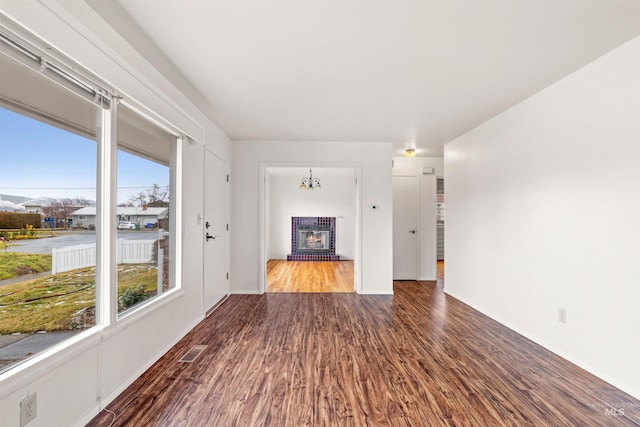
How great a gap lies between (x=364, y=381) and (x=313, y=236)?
5.81 m

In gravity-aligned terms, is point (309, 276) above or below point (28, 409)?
below

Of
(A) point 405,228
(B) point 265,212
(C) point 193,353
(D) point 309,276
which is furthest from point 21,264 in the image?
(A) point 405,228

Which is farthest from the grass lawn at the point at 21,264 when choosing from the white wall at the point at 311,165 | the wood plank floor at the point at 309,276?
the wood plank floor at the point at 309,276

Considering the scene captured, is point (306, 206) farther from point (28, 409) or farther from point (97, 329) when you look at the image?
point (28, 409)

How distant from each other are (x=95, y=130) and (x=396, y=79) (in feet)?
7.49

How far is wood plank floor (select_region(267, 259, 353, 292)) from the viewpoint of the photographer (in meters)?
4.79

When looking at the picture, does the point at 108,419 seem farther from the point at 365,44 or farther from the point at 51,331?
the point at 365,44

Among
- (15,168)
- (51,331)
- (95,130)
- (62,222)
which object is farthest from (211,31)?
(51,331)

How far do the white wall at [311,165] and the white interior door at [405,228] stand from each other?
995mm

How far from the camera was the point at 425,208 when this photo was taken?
5406mm

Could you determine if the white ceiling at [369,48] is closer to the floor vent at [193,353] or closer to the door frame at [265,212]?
the door frame at [265,212]

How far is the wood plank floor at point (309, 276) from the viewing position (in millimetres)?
4785

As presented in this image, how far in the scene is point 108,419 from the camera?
1.62m

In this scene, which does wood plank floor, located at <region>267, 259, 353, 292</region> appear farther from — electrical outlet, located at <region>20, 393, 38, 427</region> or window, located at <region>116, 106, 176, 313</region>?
electrical outlet, located at <region>20, 393, 38, 427</region>
